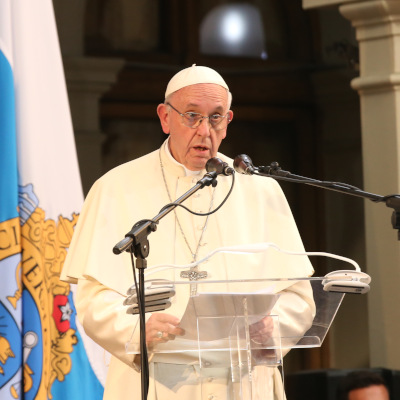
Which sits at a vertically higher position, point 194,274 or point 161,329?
point 194,274

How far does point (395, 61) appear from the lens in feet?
19.7

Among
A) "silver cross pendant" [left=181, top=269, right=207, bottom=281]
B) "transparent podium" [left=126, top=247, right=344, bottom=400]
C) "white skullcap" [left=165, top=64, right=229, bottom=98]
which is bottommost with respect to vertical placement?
"transparent podium" [left=126, top=247, right=344, bottom=400]

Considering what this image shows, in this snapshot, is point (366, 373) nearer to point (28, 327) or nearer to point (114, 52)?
point (28, 327)

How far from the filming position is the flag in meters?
4.67

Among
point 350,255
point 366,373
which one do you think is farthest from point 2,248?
point 350,255

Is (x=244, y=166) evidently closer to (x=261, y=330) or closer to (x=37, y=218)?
(x=261, y=330)

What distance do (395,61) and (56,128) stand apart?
217 cm

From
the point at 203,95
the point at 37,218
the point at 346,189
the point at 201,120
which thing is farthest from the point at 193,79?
the point at 37,218

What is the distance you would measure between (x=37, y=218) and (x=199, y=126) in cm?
122

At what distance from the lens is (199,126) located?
3924 mm

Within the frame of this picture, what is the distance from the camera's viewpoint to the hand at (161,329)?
3.23m

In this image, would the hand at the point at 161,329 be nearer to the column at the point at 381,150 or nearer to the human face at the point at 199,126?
the human face at the point at 199,126

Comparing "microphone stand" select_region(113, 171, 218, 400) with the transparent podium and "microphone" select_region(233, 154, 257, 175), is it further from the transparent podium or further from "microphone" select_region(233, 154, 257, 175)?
"microphone" select_region(233, 154, 257, 175)

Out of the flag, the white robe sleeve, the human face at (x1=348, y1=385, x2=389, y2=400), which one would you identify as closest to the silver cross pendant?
the white robe sleeve
